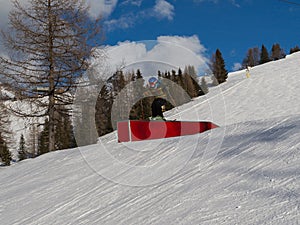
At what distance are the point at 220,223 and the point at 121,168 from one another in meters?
3.54

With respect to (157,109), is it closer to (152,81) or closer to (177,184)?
(152,81)

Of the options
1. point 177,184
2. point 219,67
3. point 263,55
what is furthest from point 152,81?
point 263,55

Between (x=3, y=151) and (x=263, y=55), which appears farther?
(x=263, y=55)

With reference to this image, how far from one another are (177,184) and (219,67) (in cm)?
5355

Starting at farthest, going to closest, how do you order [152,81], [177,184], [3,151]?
[3,151]
[152,81]
[177,184]

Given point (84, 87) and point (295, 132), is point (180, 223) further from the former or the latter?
point (84, 87)

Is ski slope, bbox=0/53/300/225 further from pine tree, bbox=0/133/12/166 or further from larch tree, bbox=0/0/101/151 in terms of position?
pine tree, bbox=0/133/12/166

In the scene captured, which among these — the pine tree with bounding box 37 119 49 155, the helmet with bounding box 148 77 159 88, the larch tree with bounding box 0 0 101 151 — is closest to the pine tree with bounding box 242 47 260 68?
the pine tree with bounding box 37 119 49 155

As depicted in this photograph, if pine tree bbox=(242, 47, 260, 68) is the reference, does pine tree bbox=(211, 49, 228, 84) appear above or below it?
below

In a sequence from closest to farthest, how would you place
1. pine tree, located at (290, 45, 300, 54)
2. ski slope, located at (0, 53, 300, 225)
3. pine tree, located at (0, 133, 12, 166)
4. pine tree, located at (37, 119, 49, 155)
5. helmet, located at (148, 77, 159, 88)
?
1. ski slope, located at (0, 53, 300, 225)
2. helmet, located at (148, 77, 159, 88)
3. pine tree, located at (37, 119, 49, 155)
4. pine tree, located at (0, 133, 12, 166)
5. pine tree, located at (290, 45, 300, 54)

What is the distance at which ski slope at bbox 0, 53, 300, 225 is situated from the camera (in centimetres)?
276

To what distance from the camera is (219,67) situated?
55.0 metres

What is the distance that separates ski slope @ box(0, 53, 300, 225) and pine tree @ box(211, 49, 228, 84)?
40082mm

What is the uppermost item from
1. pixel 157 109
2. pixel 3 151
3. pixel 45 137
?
pixel 157 109
